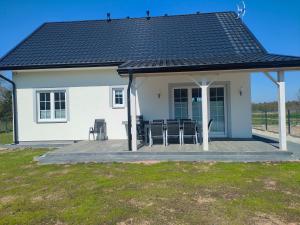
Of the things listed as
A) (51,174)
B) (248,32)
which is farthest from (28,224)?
(248,32)

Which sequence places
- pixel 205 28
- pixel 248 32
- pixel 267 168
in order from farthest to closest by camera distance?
pixel 205 28 → pixel 248 32 → pixel 267 168

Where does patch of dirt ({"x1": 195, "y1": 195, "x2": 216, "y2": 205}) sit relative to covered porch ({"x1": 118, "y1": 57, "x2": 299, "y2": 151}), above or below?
below

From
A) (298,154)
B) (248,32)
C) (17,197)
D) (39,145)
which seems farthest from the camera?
(248,32)

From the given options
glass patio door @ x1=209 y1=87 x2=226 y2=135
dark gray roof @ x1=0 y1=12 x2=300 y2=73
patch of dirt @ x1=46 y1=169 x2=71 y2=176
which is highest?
dark gray roof @ x1=0 y1=12 x2=300 y2=73

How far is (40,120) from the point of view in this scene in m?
12.5

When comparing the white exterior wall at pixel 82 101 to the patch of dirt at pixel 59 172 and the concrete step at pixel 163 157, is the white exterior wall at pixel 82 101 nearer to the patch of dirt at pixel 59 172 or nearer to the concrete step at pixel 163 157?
the concrete step at pixel 163 157

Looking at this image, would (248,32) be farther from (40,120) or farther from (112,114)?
(40,120)

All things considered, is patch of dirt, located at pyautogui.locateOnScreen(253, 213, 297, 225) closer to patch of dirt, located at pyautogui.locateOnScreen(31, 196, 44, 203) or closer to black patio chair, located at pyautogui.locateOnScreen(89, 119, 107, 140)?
patch of dirt, located at pyautogui.locateOnScreen(31, 196, 44, 203)

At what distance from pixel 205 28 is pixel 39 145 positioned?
987 cm

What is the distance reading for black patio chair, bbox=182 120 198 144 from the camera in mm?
9797

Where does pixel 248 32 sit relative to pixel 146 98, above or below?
above

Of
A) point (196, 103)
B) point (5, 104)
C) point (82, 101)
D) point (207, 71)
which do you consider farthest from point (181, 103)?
point (5, 104)

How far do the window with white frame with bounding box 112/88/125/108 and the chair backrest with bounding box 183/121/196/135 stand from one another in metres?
3.48

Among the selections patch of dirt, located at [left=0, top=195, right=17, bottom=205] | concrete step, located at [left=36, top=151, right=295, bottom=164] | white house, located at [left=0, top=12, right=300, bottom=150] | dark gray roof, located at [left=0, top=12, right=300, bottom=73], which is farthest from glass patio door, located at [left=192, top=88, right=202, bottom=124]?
patch of dirt, located at [left=0, top=195, right=17, bottom=205]
